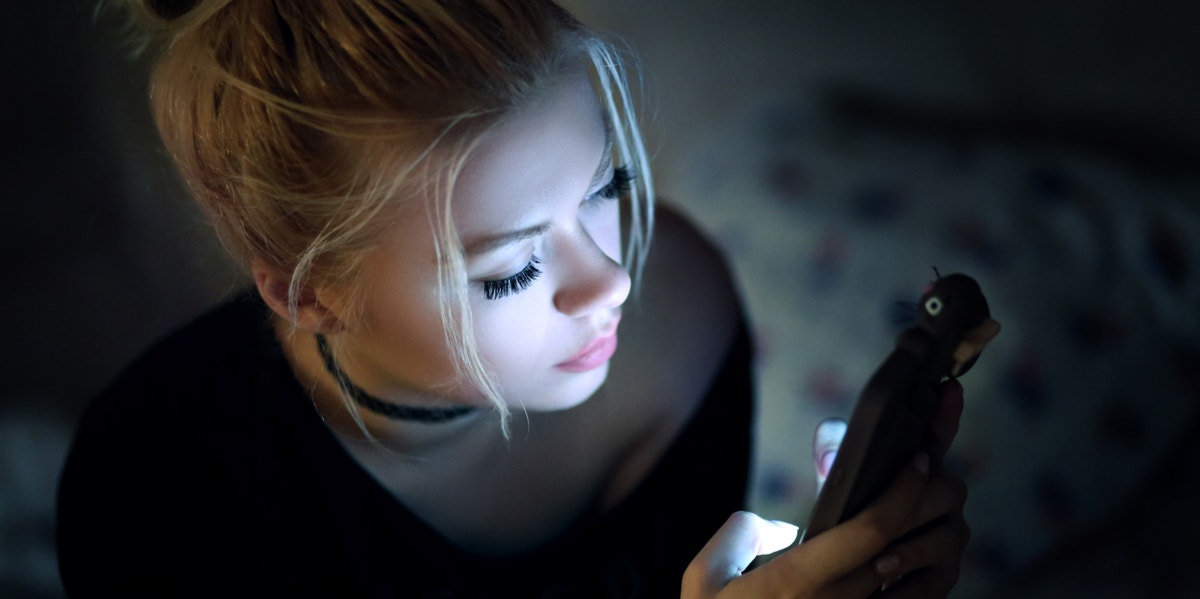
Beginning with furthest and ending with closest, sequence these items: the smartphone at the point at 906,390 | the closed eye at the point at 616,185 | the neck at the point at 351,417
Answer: the neck at the point at 351,417
the closed eye at the point at 616,185
the smartphone at the point at 906,390

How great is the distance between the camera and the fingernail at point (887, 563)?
452 mm

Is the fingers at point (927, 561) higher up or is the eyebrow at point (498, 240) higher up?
the eyebrow at point (498, 240)

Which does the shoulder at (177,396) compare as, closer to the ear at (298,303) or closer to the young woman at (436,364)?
the young woman at (436,364)

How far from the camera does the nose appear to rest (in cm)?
50

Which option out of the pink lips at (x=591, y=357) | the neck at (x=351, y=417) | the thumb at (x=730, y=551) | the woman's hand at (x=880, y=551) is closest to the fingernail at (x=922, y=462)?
the woman's hand at (x=880, y=551)

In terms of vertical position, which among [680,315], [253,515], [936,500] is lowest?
[253,515]

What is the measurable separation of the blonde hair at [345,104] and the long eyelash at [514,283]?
0.6 inches

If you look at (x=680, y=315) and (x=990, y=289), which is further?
(x=680, y=315)

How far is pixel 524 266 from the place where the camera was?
0.49 m

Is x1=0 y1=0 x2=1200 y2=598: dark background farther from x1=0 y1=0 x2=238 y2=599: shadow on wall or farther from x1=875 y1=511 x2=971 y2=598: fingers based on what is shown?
x1=875 y1=511 x2=971 y2=598: fingers

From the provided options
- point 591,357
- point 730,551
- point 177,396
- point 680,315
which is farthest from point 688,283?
point 177,396

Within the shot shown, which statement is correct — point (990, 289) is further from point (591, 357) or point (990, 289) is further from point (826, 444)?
point (591, 357)

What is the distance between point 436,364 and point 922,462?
30 centimetres

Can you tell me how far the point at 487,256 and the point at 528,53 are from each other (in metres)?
0.11
